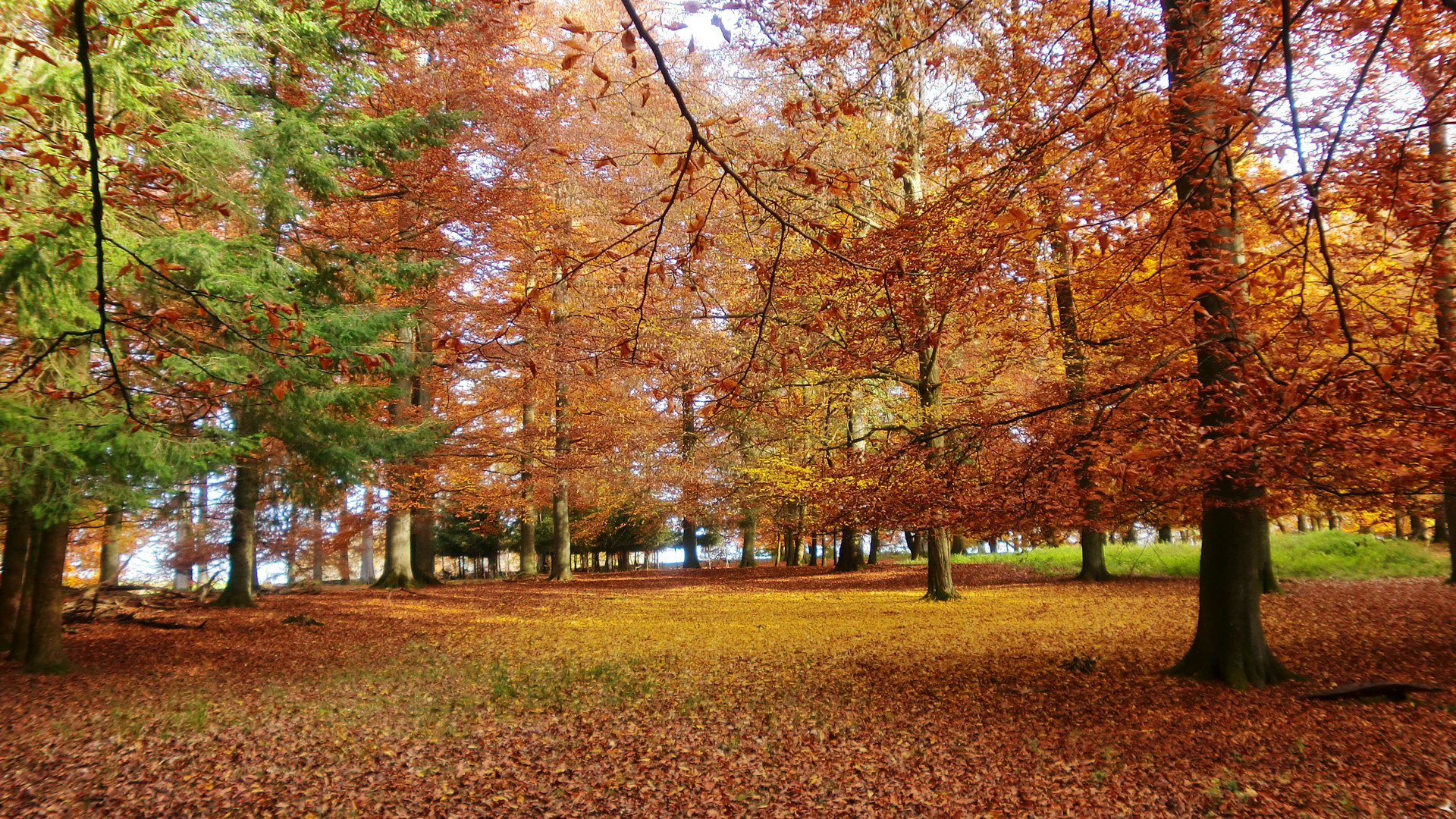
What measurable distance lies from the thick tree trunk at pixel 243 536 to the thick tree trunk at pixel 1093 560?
1607 centimetres

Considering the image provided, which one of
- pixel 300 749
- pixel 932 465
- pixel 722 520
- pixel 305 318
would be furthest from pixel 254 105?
pixel 722 520

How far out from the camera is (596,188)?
18.3 m

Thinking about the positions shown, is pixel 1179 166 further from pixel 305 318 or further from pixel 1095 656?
pixel 305 318

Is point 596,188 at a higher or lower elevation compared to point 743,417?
higher

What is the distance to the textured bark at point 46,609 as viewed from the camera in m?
7.82

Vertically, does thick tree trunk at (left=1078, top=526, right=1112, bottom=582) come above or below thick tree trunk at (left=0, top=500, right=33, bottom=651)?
below

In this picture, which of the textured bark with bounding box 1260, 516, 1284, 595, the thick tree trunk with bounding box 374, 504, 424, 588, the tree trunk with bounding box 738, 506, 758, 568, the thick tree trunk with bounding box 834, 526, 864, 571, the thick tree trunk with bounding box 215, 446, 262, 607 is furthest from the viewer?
the tree trunk with bounding box 738, 506, 758, 568

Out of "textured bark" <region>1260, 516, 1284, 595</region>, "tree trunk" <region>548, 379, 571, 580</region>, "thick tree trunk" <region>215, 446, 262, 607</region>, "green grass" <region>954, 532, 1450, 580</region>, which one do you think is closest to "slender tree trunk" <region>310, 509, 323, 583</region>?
"tree trunk" <region>548, 379, 571, 580</region>

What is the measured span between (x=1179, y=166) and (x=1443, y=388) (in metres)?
2.24

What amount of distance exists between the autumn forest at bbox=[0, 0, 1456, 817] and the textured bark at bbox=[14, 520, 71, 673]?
0.08 metres

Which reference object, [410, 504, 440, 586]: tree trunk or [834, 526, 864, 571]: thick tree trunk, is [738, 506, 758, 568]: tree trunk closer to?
[834, 526, 864, 571]: thick tree trunk

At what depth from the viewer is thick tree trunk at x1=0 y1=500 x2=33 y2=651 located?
28.7 ft

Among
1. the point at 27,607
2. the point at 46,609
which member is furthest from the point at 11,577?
the point at 46,609

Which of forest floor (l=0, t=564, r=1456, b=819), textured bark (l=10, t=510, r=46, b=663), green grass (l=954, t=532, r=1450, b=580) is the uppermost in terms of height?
textured bark (l=10, t=510, r=46, b=663)
